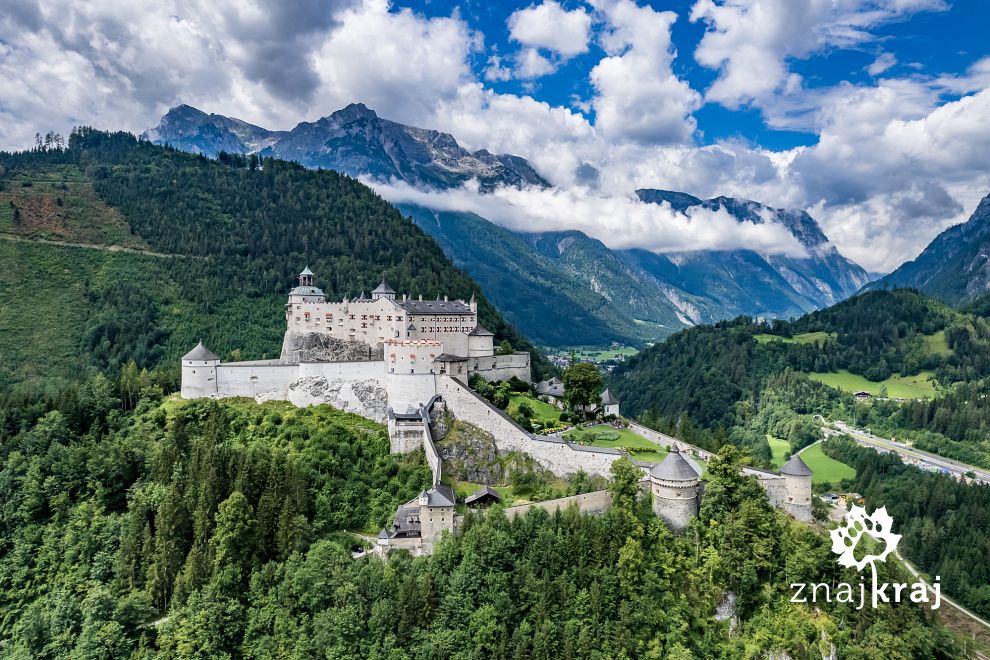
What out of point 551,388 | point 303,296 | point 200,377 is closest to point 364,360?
point 200,377

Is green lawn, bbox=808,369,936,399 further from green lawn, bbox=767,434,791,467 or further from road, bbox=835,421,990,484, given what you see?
green lawn, bbox=767,434,791,467

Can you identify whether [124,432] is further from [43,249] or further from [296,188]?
[296,188]

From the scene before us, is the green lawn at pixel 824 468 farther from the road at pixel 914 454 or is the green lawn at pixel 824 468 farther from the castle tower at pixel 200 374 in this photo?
the castle tower at pixel 200 374

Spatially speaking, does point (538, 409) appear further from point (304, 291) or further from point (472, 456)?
point (304, 291)

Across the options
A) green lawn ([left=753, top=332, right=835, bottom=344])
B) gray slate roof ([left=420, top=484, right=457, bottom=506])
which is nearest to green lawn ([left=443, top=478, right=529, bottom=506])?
gray slate roof ([left=420, top=484, right=457, bottom=506])

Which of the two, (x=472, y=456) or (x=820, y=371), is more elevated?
(x=820, y=371)

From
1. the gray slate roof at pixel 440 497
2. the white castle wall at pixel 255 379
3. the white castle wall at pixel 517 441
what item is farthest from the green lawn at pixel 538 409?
the white castle wall at pixel 255 379

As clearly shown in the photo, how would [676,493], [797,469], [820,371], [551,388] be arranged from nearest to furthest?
[676,493] → [797,469] → [551,388] → [820,371]

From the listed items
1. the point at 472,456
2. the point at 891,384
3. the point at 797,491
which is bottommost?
the point at 797,491
